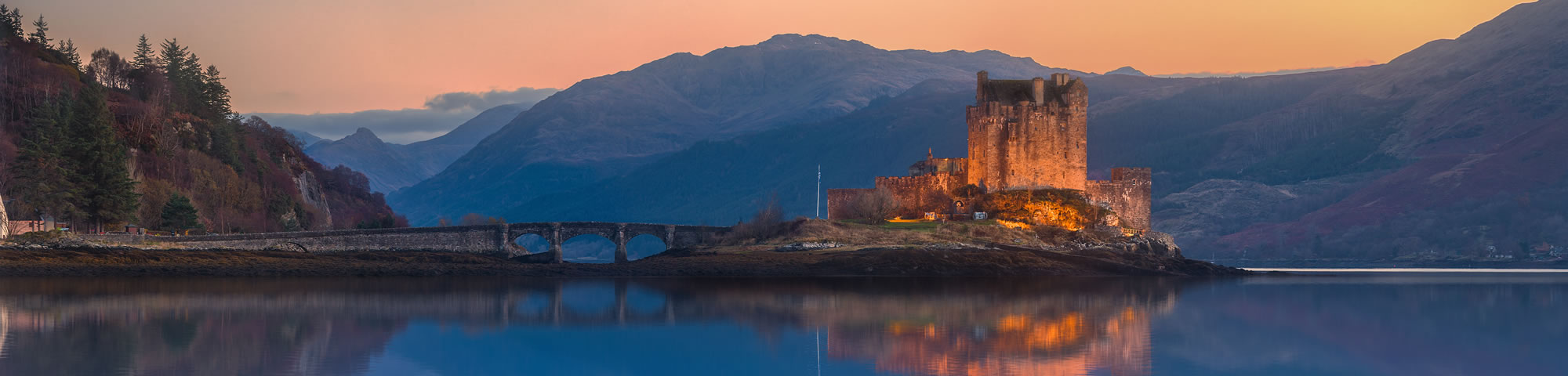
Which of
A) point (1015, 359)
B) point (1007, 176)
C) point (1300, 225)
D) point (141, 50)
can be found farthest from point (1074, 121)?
point (1300, 225)

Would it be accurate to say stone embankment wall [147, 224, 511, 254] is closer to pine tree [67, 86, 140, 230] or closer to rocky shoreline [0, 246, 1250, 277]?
rocky shoreline [0, 246, 1250, 277]

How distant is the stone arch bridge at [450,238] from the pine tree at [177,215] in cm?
474

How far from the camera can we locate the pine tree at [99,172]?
7756 centimetres

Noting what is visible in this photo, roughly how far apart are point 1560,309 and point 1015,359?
3510cm

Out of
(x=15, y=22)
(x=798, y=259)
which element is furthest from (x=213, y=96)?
Result: (x=798, y=259)

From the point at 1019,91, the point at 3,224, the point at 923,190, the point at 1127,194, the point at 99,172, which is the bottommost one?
the point at 3,224

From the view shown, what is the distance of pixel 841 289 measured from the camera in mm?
64125

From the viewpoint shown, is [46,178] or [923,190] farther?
[923,190]

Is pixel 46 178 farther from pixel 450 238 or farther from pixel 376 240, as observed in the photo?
pixel 450 238

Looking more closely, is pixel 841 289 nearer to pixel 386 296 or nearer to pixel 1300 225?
pixel 386 296

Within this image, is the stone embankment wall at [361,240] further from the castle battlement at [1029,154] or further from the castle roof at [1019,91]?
the castle roof at [1019,91]

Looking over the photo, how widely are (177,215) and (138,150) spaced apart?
10.3 meters

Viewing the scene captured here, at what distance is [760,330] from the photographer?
4259 cm

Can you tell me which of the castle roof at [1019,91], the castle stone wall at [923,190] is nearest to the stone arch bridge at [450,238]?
the castle stone wall at [923,190]
